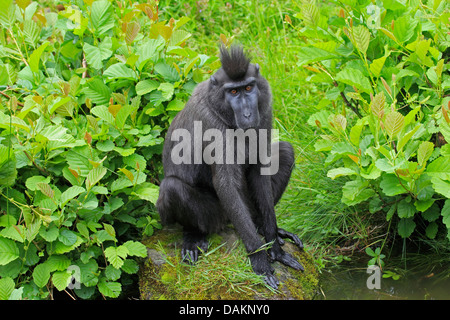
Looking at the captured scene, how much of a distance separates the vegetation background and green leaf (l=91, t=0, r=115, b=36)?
1 centimetres

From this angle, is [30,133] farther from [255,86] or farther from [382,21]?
[382,21]

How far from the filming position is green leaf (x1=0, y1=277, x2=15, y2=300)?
125 inches

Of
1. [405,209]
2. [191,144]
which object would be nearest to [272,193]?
[191,144]

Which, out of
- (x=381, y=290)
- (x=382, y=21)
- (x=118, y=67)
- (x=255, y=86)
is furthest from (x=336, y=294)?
(x=118, y=67)

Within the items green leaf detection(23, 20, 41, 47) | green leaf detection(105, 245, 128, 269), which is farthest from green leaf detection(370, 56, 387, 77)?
green leaf detection(23, 20, 41, 47)

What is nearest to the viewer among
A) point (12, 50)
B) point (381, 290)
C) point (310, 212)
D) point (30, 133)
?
point (30, 133)

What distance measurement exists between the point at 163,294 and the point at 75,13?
2.31 meters

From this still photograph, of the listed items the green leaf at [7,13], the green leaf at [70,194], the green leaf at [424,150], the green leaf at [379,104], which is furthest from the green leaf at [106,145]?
the green leaf at [424,150]

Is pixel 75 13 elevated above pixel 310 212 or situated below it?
above

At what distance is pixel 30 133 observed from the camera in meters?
3.60

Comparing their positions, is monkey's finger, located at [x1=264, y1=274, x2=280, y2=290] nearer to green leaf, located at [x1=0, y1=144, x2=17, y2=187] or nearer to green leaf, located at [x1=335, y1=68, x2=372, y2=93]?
green leaf, located at [x1=335, y1=68, x2=372, y2=93]

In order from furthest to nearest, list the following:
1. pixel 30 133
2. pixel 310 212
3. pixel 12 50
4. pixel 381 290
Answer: pixel 310 212 < pixel 12 50 < pixel 381 290 < pixel 30 133

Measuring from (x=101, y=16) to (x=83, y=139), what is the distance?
1185mm

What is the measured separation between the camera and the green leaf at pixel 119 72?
4129 millimetres
